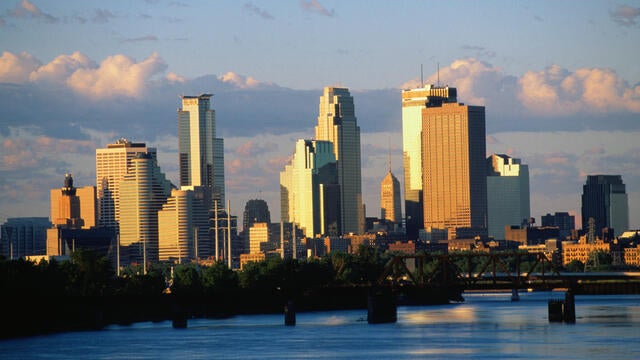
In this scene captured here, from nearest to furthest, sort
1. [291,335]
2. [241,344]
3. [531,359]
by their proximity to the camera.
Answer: [531,359], [241,344], [291,335]

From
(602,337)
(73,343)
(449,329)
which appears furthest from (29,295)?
(602,337)

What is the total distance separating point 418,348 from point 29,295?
55200 mm

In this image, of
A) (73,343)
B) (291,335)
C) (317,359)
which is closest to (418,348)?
(317,359)

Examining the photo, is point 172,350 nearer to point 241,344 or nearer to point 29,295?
point 241,344

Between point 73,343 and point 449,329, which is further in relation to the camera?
point 449,329

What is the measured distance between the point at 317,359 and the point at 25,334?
53926mm

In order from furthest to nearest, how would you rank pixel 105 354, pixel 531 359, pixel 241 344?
pixel 241 344 < pixel 105 354 < pixel 531 359

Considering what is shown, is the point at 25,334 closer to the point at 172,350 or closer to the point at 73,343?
the point at 73,343

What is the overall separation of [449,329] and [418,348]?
32.5 metres

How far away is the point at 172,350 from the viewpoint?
166 meters

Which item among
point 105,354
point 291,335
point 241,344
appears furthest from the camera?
point 291,335

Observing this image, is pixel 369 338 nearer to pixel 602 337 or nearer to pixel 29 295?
pixel 602 337

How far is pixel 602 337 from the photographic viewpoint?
174250 mm

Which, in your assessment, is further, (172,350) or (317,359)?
(172,350)
